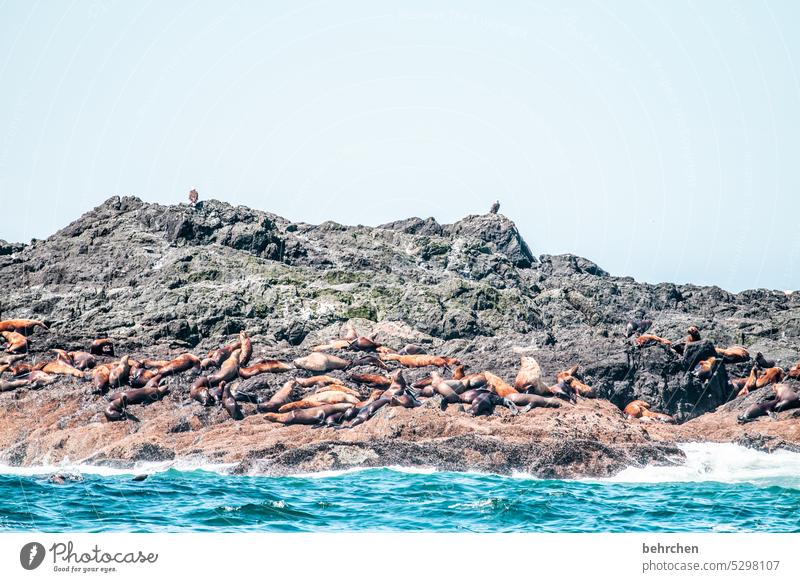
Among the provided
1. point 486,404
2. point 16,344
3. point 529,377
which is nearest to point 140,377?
point 16,344

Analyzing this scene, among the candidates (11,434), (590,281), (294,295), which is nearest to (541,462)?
(11,434)

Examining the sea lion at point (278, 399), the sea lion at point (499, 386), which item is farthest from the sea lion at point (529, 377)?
the sea lion at point (278, 399)

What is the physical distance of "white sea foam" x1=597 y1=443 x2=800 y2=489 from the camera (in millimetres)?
16594

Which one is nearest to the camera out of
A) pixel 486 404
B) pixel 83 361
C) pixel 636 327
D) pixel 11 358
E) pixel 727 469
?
pixel 727 469

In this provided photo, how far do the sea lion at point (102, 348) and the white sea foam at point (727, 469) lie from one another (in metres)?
13.8

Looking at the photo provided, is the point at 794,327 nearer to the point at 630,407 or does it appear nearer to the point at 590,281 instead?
the point at 590,281

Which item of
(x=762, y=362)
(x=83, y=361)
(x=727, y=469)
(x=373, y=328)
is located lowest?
(x=727, y=469)

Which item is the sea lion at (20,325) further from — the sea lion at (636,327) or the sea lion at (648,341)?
the sea lion at (636,327)

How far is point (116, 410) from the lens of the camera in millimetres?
20234

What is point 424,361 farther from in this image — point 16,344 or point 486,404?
point 16,344

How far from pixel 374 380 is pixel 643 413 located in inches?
249

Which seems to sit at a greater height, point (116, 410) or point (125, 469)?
point (116, 410)

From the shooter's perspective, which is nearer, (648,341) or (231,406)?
(231,406)

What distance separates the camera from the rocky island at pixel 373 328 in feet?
59.7
